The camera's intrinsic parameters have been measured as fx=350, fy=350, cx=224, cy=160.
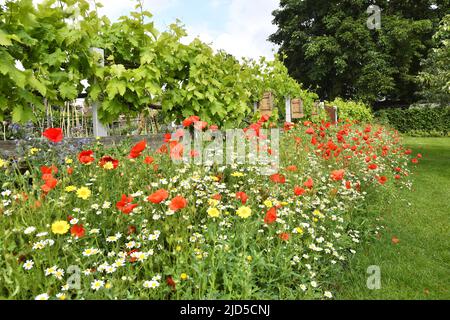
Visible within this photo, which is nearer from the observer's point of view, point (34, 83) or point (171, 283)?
point (171, 283)

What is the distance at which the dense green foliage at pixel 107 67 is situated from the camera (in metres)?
3.21

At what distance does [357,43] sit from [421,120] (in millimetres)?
→ 6571

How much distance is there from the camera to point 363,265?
3.12m

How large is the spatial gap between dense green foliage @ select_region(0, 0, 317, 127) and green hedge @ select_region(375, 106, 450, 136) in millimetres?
19814

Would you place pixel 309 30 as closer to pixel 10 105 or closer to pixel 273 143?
pixel 273 143

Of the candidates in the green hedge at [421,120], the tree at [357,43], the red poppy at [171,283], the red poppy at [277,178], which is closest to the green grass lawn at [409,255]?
the red poppy at [277,178]

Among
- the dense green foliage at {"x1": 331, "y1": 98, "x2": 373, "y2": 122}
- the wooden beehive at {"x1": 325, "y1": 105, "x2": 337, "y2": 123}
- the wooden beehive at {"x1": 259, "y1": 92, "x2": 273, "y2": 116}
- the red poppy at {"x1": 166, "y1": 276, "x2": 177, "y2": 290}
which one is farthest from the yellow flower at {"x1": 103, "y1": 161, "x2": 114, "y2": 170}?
the dense green foliage at {"x1": 331, "y1": 98, "x2": 373, "y2": 122}

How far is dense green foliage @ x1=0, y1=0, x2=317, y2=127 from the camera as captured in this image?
3.21 meters

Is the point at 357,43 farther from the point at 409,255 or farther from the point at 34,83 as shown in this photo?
the point at 34,83

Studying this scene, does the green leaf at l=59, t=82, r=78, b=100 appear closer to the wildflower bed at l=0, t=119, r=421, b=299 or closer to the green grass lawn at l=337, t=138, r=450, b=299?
the wildflower bed at l=0, t=119, r=421, b=299

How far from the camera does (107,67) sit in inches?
156

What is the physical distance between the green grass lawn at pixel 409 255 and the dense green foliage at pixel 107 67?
2700 mm

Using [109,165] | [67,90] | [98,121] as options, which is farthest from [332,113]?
[109,165]
